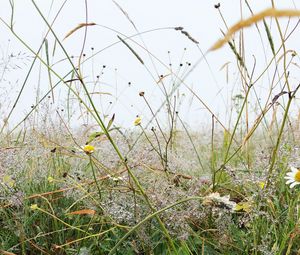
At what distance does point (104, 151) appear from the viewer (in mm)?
1746

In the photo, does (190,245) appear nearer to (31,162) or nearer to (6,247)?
(6,247)

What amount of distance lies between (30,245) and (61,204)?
0.74 feet

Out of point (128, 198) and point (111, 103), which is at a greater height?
point (111, 103)

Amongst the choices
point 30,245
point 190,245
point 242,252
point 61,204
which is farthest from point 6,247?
point 242,252

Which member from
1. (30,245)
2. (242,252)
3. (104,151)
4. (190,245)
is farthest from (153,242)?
(104,151)

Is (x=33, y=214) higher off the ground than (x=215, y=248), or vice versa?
(x=33, y=214)

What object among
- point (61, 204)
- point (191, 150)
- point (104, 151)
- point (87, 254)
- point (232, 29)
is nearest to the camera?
point (232, 29)

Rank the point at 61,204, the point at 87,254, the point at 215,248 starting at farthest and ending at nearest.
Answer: the point at 61,204
the point at 215,248
the point at 87,254

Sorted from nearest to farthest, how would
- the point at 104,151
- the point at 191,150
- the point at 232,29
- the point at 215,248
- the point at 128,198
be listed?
the point at 232,29
the point at 215,248
the point at 128,198
the point at 104,151
the point at 191,150

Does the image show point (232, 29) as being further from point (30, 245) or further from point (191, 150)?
point (191, 150)

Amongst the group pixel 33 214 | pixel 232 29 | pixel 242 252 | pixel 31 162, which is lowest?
pixel 242 252

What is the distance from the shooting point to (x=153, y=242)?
120 cm

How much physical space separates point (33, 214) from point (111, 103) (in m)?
1.45

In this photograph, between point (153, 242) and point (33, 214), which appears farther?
point (33, 214)
